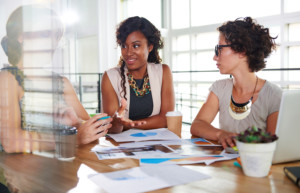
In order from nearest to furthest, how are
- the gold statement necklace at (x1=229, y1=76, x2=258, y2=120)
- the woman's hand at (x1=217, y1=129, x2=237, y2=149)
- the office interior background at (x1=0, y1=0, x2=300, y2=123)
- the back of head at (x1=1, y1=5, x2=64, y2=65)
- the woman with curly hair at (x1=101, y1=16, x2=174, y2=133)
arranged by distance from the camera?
the back of head at (x1=1, y1=5, x2=64, y2=65) → the woman's hand at (x1=217, y1=129, x2=237, y2=149) → the gold statement necklace at (x1=229, y1=76, x2=258, y2=120) → the woman with curly hair at (x1=101, y1=16, x2=174, y2=133) → the office interior background at (x1=0, y1=0, x2=300, y2=123)

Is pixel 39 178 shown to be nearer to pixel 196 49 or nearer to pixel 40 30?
pixel 40 30

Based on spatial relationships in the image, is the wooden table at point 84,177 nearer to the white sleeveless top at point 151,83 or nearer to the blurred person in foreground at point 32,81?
the blurred person in foreground at point 32,81

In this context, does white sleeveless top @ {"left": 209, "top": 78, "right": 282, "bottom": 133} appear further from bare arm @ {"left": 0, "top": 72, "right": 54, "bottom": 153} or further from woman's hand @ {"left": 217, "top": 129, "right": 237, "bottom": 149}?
bare arm @ {"left": 0, "top": 72, "right": 54, "bottom": 153}

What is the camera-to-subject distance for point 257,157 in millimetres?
859

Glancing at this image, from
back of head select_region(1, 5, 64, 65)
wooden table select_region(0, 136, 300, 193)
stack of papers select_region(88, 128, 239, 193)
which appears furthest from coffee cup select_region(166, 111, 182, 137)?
back of head select_region(1, 5, 64, 65)

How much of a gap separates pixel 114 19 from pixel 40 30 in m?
6.52

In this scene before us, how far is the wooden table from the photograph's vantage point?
78 centimetres

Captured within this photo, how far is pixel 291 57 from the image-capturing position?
4.87 metres

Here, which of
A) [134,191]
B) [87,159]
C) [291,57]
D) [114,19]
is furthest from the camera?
[114,19]

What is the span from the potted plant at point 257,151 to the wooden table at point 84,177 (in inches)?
1.0

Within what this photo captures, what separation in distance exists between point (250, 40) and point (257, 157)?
3.11 feet

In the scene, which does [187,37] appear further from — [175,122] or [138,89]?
[175,122]

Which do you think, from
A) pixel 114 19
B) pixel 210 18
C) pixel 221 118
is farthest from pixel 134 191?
pixel 114 19

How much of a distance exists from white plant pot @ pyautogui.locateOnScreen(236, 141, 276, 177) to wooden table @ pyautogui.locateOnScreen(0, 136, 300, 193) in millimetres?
21
